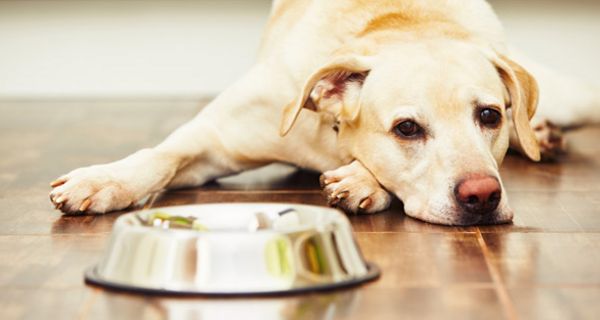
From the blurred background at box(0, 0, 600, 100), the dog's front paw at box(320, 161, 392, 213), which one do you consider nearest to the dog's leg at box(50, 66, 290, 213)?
the dog's front paw at box(320, 161, 392, 213)

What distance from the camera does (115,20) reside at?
534 centimetres

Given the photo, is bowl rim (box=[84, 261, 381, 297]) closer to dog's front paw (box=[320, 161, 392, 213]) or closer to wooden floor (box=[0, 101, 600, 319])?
wooden floor (box=[0, 101, 600, 319])

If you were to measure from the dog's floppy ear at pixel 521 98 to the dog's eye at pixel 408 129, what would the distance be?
0.29m

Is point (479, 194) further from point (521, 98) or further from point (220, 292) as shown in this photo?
point (220, 292)

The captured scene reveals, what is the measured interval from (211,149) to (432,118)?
0.70 metres

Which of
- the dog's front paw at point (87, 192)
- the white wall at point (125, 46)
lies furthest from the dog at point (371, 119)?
the white wall at point (125, 46)

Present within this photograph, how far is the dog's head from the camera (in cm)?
244

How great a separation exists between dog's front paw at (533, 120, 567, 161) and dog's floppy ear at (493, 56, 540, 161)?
70cm

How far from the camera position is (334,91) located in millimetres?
2713

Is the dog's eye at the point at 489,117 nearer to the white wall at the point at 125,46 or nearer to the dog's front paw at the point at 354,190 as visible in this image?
the dog's front paw at the point at 354,190

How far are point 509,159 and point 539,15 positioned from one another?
1.97 metres

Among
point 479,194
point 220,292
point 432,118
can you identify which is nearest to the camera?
point 220,292

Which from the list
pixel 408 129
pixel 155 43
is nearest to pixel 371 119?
pixel 408 129

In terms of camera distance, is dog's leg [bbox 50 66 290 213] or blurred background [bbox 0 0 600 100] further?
blurred background [bbox 0 0 600 100]
